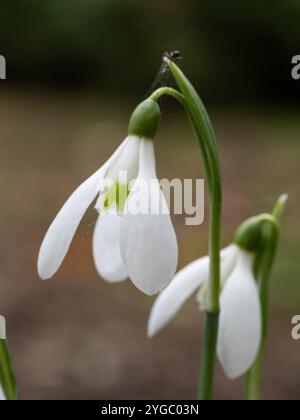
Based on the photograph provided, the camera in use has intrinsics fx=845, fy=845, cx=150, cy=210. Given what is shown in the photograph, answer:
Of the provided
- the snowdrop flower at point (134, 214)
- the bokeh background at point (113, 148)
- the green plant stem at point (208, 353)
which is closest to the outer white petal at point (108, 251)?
the snowdrop flower at point (134, 214)

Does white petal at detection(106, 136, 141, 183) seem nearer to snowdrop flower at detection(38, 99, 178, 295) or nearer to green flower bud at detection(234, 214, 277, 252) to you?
snowdrop flower at detection(38, 99, 178, 295)

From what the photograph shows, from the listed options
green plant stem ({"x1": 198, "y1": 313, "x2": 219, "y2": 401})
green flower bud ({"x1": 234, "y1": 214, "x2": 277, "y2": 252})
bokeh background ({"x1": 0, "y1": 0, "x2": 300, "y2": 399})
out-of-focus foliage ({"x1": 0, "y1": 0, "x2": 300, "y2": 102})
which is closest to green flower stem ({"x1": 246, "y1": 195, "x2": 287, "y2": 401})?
green flower bud ({"x1": 234, "y1": 214, "x2": 277, "y2": 252})

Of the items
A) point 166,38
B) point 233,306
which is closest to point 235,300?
point 233,306

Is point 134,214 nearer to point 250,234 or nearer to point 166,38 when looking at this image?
point 250,234

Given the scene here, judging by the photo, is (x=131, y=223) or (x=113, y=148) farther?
(x=113, y=148)

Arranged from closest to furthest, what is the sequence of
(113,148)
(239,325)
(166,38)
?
(239,325) → (113,148) → (166,38)
